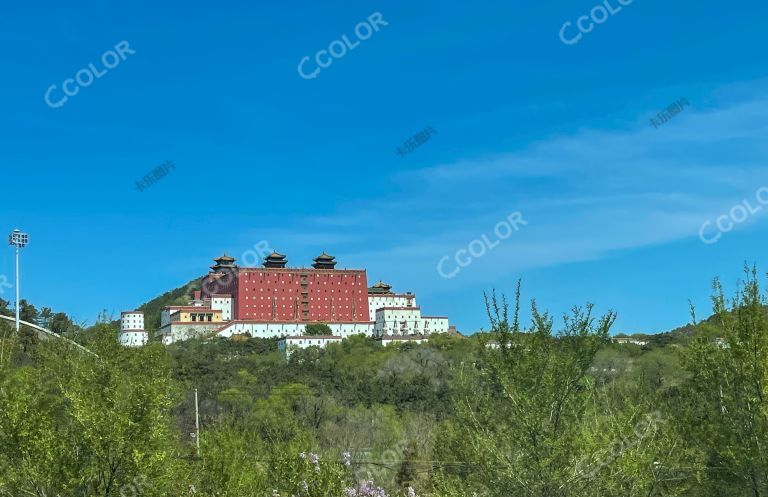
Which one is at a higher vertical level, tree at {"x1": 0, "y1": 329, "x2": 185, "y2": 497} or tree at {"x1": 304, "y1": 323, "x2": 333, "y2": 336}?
tree at {"x1": 304, "y1": 323, "x2": 333, "y2": 336}

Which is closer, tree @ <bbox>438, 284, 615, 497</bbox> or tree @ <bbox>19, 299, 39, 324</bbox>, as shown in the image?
tree @ <bbox>438, 284, 615, 497</bbox>

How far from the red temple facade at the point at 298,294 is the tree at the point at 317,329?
2.48m

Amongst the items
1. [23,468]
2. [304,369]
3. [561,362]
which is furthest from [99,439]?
[304,369]

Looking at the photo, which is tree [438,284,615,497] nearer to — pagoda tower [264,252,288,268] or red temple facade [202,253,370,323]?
red temple facade [202,253,370,323]

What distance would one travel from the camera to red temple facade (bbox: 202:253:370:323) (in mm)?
112438

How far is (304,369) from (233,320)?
2730 cm

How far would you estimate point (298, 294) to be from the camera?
374ft

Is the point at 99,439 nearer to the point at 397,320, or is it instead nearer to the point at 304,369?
the point at 304,369

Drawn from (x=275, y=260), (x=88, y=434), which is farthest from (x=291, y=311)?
(x=88, y=434)

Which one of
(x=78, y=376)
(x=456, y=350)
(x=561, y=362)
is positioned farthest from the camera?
(x=456, y=350)

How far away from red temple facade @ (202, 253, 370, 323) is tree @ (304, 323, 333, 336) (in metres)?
2.48

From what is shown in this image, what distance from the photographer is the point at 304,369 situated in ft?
283

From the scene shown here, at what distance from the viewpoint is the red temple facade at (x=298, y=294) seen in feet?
369

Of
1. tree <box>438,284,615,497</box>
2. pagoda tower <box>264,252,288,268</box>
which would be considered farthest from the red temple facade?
tree <box>438,284,615,497</box>
